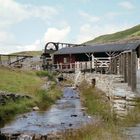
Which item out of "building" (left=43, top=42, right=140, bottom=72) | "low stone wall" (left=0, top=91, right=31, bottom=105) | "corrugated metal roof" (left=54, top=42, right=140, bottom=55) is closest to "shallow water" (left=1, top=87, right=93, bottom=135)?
"low stone wall" (left=0, top=91, right=31, bottom=105)

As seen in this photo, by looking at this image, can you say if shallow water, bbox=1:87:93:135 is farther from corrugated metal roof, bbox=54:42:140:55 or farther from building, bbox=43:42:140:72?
corrugated metal roof, bbox=54:42:140:55

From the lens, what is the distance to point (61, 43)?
90.8 meters

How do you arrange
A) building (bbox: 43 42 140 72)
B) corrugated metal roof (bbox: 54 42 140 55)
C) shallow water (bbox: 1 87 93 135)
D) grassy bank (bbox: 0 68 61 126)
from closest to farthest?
shallow water (bbox: 1 87 93 135)
grassy bank (bbox: 0 68 61 126)
building (bbox: 43 42 140 72)
corrugated metal roof (bbox: 54 42 140 55)

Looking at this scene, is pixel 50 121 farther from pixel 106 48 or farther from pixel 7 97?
pixel 106 48

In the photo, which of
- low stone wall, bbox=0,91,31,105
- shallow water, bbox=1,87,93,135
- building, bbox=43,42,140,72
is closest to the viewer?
shallow water, bbox=1,87,93,135

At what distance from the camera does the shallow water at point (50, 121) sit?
72.3ft

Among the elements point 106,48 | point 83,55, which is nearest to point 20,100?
point 106,48

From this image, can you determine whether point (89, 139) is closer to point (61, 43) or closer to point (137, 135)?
point (137, 135)

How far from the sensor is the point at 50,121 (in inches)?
999

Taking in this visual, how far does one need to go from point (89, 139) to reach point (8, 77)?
29.7 m

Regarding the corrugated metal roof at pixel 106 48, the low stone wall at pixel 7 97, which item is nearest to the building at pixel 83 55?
the corrugated metal roof at pixel 106 48

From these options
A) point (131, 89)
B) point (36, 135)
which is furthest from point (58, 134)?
point (131, 89)

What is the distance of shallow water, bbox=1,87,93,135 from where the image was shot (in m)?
22.0

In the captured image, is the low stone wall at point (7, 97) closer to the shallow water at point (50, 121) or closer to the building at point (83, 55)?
the shallow water at point (50, 121)
